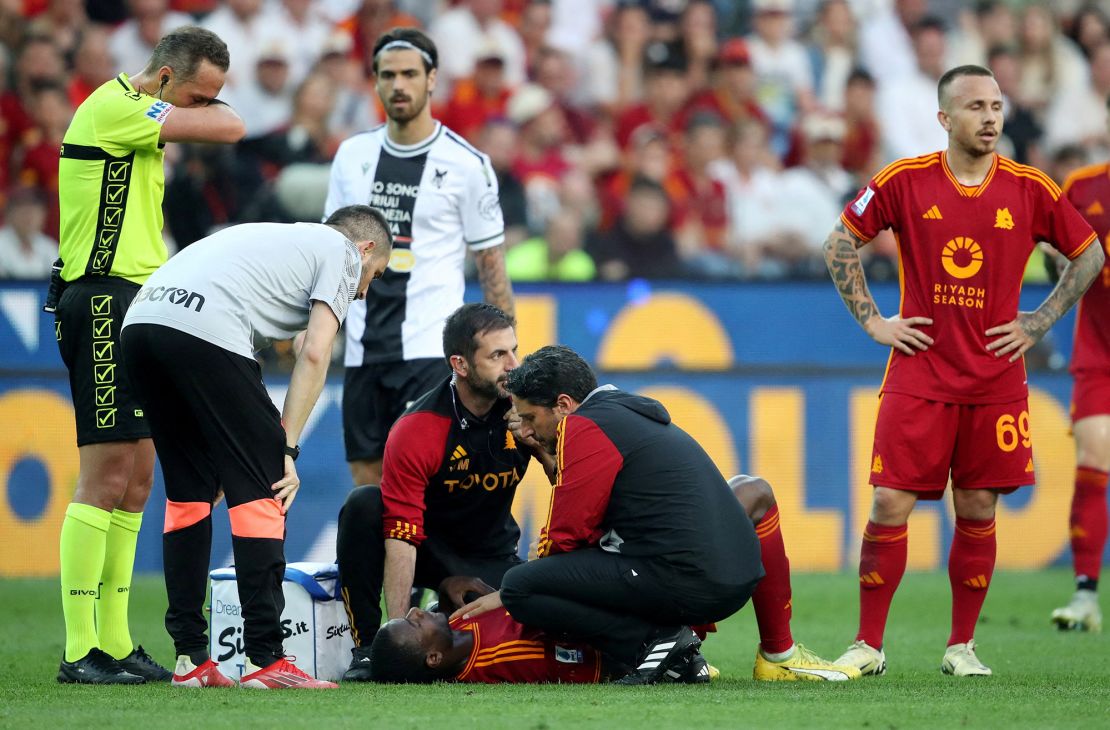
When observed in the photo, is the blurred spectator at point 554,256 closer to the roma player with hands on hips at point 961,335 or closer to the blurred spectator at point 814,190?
the blurred spectator at point 814,190

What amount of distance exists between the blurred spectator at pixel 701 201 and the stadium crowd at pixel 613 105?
0.7 inches

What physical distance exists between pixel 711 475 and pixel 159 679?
7.46ft

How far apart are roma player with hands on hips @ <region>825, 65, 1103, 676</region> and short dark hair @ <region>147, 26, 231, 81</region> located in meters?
2.69

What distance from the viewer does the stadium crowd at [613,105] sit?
1133 cm

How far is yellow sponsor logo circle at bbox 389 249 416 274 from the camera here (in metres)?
7.25

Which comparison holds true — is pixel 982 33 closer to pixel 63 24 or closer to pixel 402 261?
pixel 63 24

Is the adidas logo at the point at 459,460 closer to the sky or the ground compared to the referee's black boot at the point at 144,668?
closer to the sky

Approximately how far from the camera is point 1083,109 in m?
13.7

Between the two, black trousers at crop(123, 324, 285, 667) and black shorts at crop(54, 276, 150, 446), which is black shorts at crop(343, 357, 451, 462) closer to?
black shorts at crop(54, 276, 150, 446)

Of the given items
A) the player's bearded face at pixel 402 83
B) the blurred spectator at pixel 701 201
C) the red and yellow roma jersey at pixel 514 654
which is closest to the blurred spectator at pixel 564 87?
the blurred spectator at pixel 701 201

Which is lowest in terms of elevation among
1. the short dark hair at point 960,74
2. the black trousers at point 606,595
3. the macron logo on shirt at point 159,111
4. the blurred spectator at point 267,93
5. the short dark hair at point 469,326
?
the black trousers at point 606,595

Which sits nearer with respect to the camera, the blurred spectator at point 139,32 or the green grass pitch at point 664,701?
the green grass pitch at point 664,701

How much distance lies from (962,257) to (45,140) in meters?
7.75

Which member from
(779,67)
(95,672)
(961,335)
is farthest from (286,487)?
(779,67)
